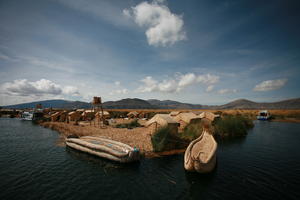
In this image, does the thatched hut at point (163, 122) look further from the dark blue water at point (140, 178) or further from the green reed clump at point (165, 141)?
the dark blue water at point (140, 178)

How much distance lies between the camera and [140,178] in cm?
862

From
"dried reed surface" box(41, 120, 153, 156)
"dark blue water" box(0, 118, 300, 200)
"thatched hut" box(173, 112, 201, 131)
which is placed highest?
"thatched hut" box(173, 112, 201, 131)

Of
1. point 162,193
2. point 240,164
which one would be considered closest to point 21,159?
point 162,193

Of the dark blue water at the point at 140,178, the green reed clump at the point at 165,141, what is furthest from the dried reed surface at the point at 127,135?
the dark blue water at the point at 140,178

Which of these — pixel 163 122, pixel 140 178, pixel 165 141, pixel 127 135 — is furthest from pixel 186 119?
pixel 140 178

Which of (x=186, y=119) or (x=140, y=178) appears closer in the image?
(x=140, y=178)

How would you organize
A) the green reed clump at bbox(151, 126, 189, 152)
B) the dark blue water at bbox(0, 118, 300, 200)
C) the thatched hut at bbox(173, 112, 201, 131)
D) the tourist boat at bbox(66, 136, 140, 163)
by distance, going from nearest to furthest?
1. the dark blue water at bbox(0, 118, 300, 200)
2. the tourist boat at bbox(66, 136, 140, 163)
3. the green reed clump at bbox(151, 126, 189, 152)
4. the thatched hut at bbox(173, 112, 201, 131)

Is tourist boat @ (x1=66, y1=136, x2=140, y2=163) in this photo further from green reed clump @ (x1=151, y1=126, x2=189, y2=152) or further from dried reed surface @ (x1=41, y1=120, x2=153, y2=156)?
green reed clump @ (x1=151, y1=126, x2=189, y2=152)

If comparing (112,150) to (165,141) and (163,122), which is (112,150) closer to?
(165,141)

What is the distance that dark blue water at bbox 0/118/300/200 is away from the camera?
7.22 metres

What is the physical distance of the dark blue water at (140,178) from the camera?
7219 millimetres

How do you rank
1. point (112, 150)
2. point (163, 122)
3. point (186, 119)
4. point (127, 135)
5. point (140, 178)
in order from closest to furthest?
point (140, 178), point (112, 150), point (163, 122), point (127, 135), point (186, 119)

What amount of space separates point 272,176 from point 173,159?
666cm

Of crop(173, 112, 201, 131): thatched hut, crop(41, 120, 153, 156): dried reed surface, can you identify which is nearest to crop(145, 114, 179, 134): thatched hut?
crop(41, 120, 153, 156): dried reed surface
